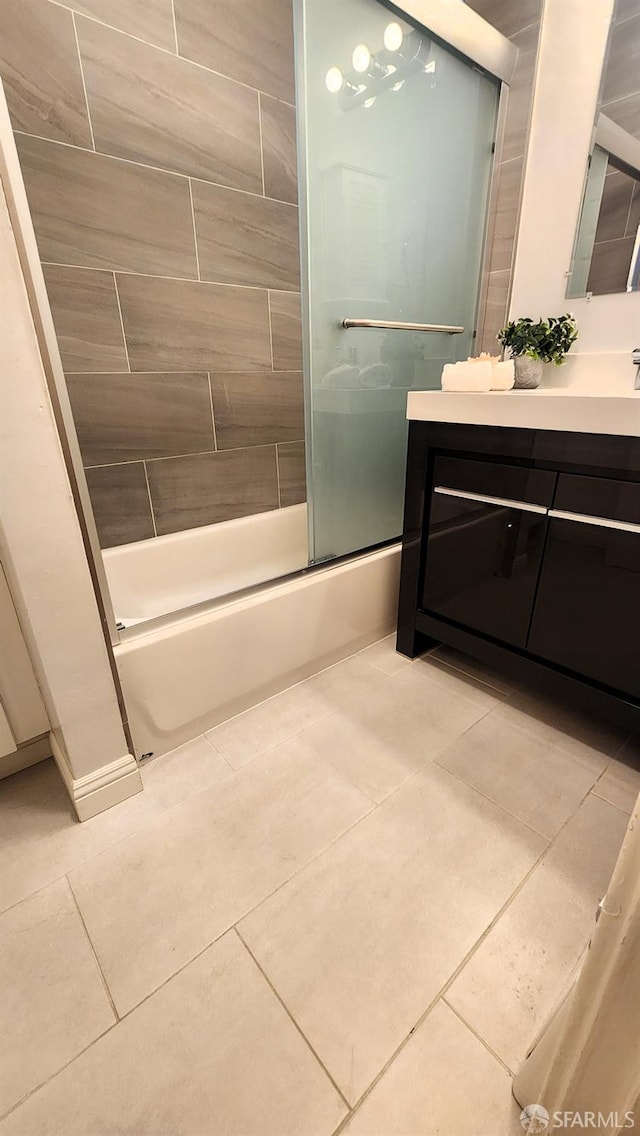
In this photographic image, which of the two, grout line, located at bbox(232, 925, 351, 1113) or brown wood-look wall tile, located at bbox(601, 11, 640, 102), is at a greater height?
brown wood-look wall tile, located at bbox(601, 11, 640, 102)

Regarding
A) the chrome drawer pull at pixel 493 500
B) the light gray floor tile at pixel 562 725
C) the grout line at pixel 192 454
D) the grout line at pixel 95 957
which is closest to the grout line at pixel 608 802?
the light gray floor tile at pixel 562 725

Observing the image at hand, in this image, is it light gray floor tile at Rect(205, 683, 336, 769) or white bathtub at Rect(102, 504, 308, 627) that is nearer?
light gray floor tile at Rect(205, 683, 336, 769)

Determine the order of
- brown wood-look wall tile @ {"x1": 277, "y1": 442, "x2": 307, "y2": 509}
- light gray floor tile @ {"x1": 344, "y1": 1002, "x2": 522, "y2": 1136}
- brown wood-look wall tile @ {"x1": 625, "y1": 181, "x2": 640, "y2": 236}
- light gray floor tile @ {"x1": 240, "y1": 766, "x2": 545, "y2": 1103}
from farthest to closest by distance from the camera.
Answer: brown wood-look wall tile @ {"x1": 277, "y1": 442, "x2": 307, "y2": 509}
brown wood-look wall tile @ {"x1": 625, "y1": 181, "x2": 640, "y2": 236}
light gray floor tile @ {"x1": 240, "y1": 766, "x2": 545, "y2": 1103}
light gray floor tile @ {"x1": 344, "y1": 1002, "x2": 522, "y2": 1136}

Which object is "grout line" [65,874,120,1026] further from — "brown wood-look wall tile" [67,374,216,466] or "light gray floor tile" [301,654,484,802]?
"brown wood-look wall tile" [67,374,216,466]

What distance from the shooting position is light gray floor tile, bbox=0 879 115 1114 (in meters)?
0.67

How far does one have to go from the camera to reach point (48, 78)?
1.18 m

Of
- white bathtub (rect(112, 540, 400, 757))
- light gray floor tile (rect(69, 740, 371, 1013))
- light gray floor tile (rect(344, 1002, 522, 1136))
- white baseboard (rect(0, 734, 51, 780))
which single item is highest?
white bathtub (rect(112, 540, 400, 757))

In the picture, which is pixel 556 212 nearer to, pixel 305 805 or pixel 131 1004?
pixel 305 805

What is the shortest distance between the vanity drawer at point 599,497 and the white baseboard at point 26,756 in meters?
1.43

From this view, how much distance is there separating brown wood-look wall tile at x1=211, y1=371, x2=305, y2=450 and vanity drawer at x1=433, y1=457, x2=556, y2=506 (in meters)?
0.82

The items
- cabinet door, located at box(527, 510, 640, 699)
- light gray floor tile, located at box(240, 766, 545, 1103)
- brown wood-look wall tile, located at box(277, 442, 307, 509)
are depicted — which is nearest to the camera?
light gray floor tile, located at box(240, 766, 545, 1103)

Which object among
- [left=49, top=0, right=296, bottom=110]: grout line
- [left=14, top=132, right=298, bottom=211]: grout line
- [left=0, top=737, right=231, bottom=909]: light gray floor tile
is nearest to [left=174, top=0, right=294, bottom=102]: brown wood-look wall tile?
[left=49, top=0, right=296, bottom=110]: grout line

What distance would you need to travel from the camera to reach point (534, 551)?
1.18m

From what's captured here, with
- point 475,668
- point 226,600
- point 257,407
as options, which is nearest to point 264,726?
point 226,600
